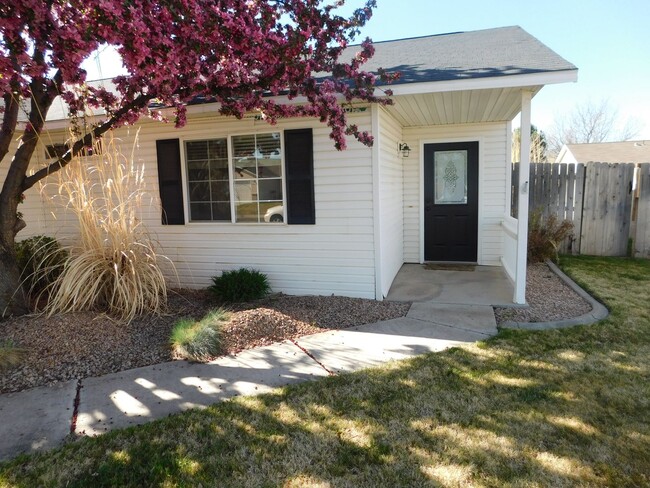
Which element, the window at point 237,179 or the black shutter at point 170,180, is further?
the black shutter at point 170,180

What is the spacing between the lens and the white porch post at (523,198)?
480cm

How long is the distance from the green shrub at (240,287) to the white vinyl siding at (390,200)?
154 centimetres

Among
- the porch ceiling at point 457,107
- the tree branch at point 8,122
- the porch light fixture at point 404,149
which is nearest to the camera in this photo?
the tree branch at point 8,122

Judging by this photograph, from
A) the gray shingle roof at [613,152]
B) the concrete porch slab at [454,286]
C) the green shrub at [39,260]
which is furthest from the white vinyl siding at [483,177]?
the gray shingle roof at [613,152]

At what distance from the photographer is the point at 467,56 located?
559cm

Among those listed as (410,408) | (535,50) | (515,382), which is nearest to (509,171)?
(535,50)

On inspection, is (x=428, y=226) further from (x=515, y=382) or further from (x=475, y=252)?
(x=515, y=382)

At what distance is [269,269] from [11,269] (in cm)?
287

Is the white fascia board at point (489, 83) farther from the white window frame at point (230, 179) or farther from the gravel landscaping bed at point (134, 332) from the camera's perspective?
the gravel landscaping bed at point (134, 332)

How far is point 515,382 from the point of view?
324 centimetres

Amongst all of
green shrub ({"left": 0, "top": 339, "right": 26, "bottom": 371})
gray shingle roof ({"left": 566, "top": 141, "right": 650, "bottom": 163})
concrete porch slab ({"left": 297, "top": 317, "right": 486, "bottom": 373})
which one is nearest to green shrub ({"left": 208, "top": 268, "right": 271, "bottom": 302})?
concrete porch slab ({"left": 297, "top": 317, "right": 486, "bottom": 373})

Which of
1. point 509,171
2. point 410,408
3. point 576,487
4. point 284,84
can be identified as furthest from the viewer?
point 509,171

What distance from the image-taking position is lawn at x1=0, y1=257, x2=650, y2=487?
2.26 m

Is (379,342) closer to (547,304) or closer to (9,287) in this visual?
(547,304)
